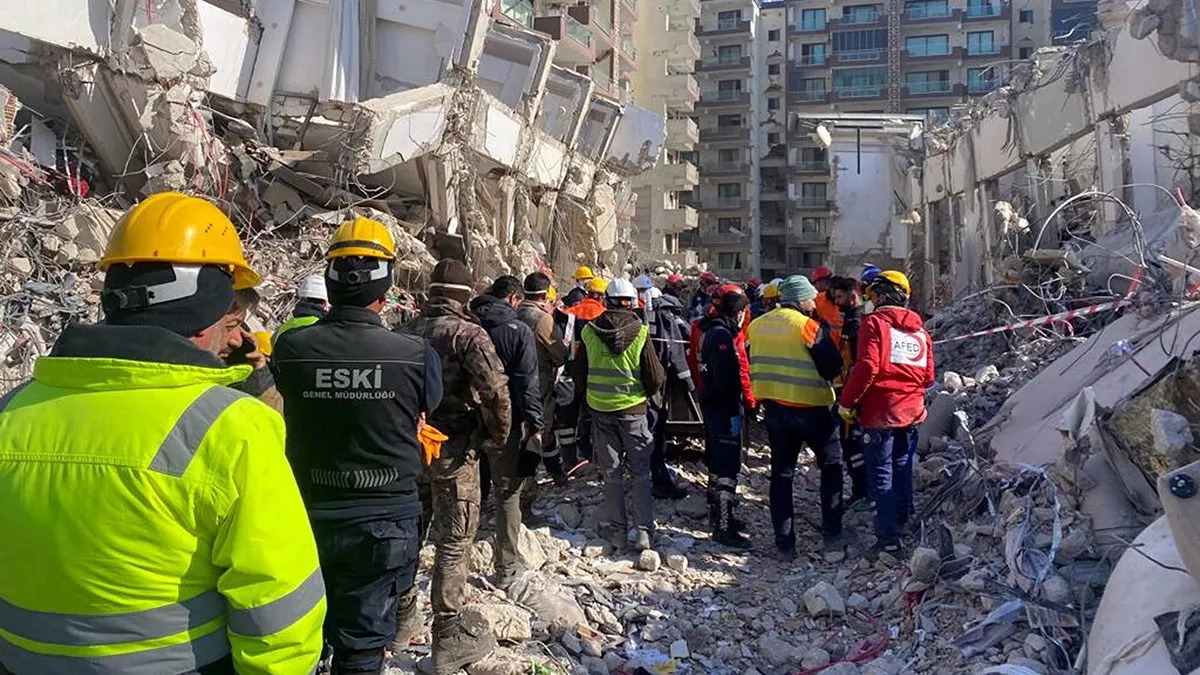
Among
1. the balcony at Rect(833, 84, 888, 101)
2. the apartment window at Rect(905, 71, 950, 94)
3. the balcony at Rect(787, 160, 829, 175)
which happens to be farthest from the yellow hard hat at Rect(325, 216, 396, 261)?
the apartment window at Rect(905, 71, 950, 94)

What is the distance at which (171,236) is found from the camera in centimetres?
171

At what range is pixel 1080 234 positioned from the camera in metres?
10.1

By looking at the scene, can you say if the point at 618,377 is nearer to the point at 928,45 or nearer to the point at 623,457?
the point at 623,457

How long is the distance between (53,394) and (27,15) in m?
6.96

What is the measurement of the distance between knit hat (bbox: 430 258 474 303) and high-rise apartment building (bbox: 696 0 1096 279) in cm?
4832

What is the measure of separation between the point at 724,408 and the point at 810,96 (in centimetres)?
5233

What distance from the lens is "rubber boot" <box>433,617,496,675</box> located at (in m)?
3.77

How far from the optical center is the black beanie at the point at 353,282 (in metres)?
3.02

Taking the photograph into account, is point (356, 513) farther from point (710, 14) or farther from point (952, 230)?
point (710, 14)

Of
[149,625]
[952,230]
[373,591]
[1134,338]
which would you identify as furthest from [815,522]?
[952,230]

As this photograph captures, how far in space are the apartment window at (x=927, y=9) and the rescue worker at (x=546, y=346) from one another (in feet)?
174

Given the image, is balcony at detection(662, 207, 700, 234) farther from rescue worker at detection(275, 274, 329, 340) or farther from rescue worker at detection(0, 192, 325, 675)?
rescue worker at detection(0, 192, 325, 675)

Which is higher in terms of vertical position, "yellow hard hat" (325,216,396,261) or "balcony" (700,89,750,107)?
"balcony" (700,89,750,107)

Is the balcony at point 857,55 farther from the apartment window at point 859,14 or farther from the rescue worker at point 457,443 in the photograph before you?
the rescue worker at point 457,443
